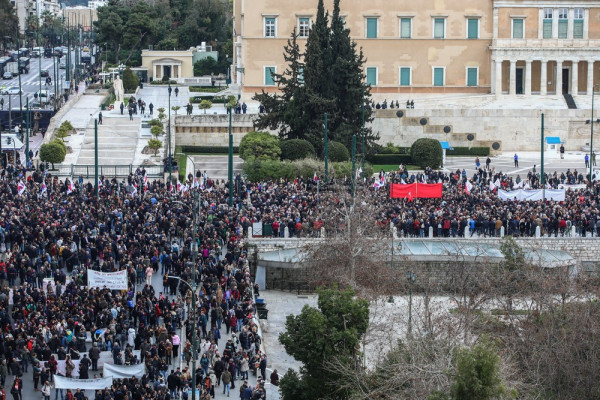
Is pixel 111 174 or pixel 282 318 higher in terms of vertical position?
pixel 111 174

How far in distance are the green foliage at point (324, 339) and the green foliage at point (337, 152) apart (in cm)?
2968

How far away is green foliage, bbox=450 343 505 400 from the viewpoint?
27141 millimetres

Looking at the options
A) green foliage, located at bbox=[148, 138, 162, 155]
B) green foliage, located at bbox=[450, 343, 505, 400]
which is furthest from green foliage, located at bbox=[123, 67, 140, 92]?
green foliage, located at bbox=[450, 343, 505, 400]

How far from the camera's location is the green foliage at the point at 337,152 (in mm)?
63656

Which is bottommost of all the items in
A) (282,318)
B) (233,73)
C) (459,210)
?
(282,318)

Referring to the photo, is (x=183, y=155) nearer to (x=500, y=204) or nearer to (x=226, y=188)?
(x=226, y=188)

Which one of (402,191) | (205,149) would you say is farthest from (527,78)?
(402,191)

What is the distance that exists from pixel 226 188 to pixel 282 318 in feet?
37.7

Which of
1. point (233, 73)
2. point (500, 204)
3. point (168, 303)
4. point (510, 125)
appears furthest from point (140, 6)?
point (168, 303)

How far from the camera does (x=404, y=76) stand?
80938 millimetres

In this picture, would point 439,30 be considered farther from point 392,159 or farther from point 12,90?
point 12,90

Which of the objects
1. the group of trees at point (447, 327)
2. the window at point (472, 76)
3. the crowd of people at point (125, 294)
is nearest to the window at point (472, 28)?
the window at point (472, 76)

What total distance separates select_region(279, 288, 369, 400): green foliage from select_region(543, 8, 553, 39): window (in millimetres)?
49648

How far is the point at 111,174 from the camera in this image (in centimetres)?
6106
